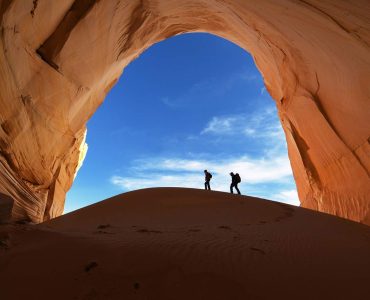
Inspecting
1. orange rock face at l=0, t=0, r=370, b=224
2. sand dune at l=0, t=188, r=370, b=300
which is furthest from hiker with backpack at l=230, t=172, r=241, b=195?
sand dune at l=0, t=188, r=370, b=300

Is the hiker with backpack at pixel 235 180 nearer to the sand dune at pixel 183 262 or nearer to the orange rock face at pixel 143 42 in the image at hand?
the orange rock face at pixel 143 42

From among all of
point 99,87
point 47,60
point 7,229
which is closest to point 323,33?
point 7,229

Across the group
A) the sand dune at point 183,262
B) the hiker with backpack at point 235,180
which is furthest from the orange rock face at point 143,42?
the sand dune at point 183,262

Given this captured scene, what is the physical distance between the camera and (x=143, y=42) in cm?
1448

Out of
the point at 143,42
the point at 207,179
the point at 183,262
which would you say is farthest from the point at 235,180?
the point at 183,262

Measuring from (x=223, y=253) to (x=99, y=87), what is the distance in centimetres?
1146

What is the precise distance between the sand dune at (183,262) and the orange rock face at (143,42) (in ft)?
13.3

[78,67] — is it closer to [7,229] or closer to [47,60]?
[47,60]

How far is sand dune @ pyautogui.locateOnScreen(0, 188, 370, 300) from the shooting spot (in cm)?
287

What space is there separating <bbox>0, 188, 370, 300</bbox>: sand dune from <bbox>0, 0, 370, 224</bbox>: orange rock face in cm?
405

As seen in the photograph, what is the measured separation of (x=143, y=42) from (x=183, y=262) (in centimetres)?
1315

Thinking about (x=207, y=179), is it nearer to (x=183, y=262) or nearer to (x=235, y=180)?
(x=235, y=180)

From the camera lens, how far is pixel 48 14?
888 centimetres

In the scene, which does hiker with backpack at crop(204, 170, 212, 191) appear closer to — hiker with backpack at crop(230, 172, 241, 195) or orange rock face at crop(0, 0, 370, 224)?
hiker with backpack at crop(230, 172, 241, 195)
